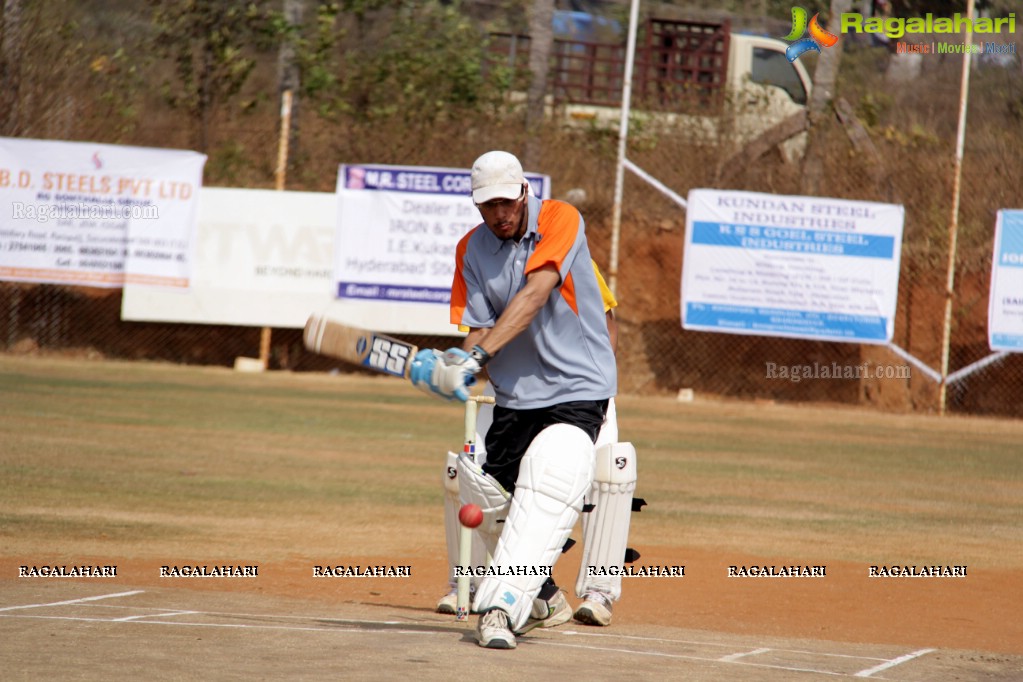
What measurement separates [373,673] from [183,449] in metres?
8.91

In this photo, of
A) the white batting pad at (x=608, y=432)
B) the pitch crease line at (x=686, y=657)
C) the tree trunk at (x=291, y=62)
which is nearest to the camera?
the pitch crease line at (x=686, y=657)

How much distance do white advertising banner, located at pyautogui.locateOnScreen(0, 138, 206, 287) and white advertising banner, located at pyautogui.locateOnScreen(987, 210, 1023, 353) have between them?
11.1 meters

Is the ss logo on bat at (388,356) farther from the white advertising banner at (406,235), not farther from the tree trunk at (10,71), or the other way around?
the tree trunk at (10,71)

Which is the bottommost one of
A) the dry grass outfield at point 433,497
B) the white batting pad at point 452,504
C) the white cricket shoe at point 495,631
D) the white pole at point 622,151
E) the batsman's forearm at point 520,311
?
the dry grass outfield at point 433,497

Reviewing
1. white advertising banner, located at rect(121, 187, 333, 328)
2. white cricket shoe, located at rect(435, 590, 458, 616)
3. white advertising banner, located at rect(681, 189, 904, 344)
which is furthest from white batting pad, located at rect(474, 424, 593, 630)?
white advertising banner, located at rect(121, 187, 333, 328)

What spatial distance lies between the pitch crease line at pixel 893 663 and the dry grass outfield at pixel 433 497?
0.66m

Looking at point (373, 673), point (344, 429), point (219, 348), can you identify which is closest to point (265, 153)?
point (219, 348)

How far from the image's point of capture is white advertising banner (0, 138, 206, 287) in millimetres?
20359

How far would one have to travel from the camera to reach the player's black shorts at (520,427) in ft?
20.5

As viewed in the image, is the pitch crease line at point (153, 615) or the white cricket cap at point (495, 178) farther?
the pitch crease line at point (153, 615)

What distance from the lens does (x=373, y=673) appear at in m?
5.10

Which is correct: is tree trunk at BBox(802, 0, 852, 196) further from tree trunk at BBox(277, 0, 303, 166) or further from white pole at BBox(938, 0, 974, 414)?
tree trunk at BBox(277, 0, 303, 166)

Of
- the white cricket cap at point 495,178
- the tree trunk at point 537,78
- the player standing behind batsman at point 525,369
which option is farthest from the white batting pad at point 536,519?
the tree trunk at point 537,78

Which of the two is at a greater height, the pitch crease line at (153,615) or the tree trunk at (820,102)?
the tree trunk at (820,102)
